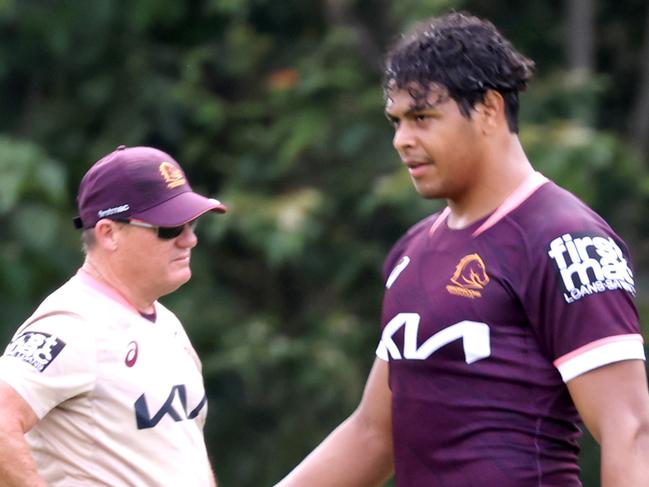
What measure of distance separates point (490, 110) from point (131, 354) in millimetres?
937

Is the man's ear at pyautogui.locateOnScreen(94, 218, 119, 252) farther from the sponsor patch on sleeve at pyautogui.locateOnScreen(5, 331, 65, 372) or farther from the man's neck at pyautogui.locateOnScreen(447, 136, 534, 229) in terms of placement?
the man's neck at pyautogui.locateOnScreen(447, 136, 534, 229)

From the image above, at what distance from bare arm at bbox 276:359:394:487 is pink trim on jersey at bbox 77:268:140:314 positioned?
557 mm

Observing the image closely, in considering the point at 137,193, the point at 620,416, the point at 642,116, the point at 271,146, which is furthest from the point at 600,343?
the point at 642,116

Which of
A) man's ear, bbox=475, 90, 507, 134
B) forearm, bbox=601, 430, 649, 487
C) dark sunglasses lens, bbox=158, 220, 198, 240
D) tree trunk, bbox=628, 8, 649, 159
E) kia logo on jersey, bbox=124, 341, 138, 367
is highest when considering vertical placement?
man's ear, bbox=475, 90, 507, 134

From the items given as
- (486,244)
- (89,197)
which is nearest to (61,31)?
(89,197)

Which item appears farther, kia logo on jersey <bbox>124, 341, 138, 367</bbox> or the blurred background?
the blurred background

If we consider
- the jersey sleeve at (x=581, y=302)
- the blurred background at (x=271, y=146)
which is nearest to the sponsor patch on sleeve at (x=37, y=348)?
the jersey sleeve at (x=581, y=302)

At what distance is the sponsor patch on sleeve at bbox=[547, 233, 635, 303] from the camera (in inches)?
109

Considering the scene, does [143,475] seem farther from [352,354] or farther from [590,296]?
[352,354]

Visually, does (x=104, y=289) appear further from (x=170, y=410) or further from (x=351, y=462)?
(x=351, y=462)

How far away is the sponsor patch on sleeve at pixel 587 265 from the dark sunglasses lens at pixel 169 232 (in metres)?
0.92

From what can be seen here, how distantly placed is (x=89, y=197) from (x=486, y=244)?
942mm

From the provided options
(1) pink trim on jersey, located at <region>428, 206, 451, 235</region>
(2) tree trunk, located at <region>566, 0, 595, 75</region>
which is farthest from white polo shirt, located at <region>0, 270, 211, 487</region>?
(2) tree trunk, located at <region>566, 0, 595, 75</region>

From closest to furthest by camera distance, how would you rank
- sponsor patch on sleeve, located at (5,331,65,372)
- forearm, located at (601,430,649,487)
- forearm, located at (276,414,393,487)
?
forearm, located at (601,430,649,487), sponsor patch on sleeve, located at (5,331,65,372), forearm, located at (276,414,393,487)
